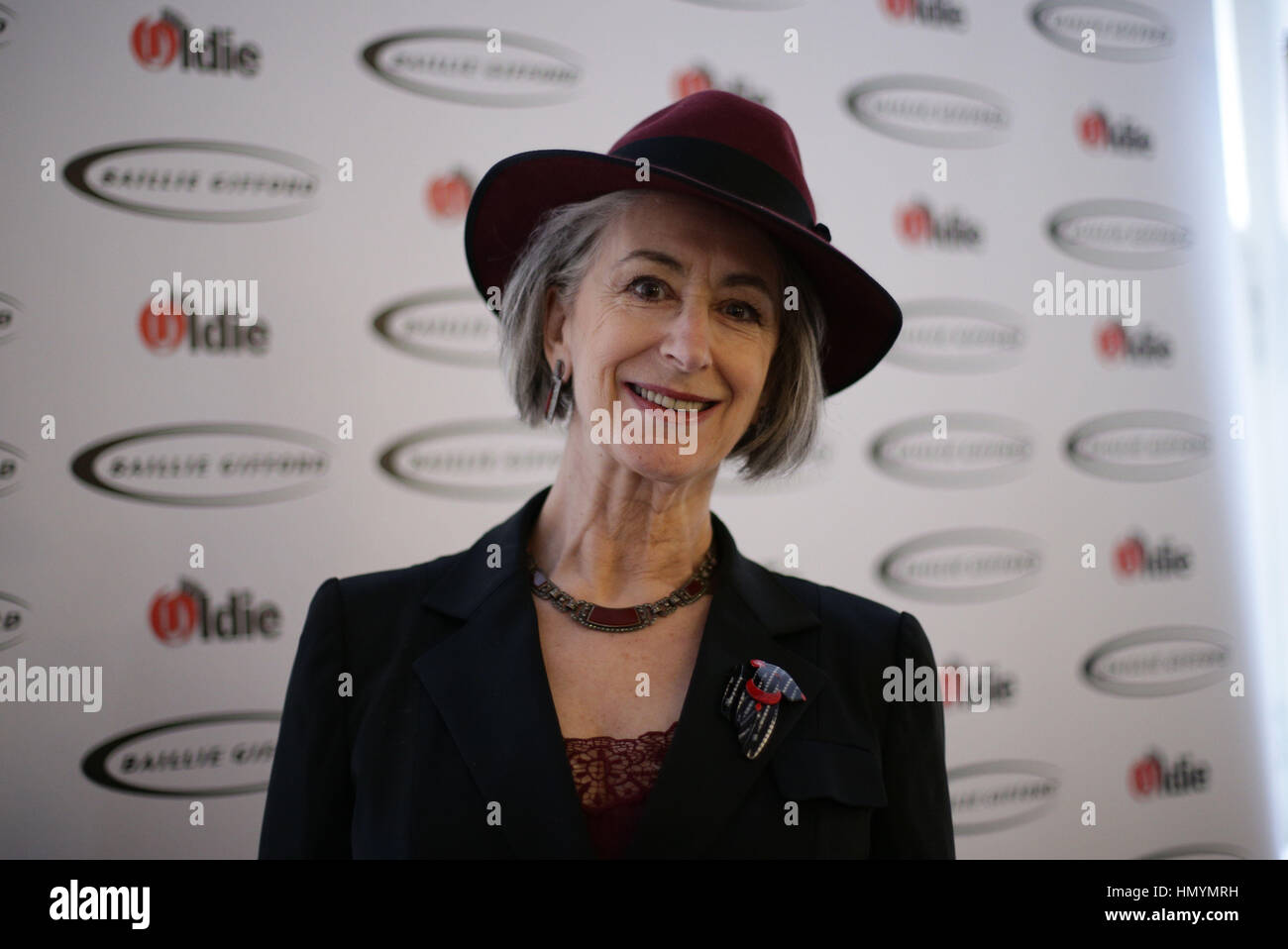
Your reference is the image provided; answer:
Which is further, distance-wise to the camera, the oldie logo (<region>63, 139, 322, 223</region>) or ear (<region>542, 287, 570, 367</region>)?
the oldie logo (<region>63, 139, 322, 223</region>)

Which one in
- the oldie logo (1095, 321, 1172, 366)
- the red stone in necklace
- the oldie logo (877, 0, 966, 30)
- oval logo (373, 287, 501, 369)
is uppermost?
the oldie logo (877, 0, 966, 30)

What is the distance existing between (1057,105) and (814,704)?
191 centimetres

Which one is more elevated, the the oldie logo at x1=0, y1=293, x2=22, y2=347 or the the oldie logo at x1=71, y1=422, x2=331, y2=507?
the the oldie logo at x1=0, y1=293, x2=22, y2=347

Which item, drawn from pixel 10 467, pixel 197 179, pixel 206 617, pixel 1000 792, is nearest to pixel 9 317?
pixel 10 467

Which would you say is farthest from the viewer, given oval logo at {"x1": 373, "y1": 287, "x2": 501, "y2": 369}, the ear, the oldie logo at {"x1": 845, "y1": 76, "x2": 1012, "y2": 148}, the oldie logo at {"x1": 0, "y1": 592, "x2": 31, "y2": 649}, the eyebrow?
the oldie logo at {"x1": 845, "y1": 76, "x2": 1012, "y2": 148}

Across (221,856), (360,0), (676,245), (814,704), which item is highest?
(360,0)

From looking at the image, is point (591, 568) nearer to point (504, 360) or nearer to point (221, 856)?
point (504, 360)

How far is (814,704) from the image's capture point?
1.14 meters

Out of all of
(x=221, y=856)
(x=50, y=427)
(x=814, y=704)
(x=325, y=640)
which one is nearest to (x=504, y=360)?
(x=325, y=640)

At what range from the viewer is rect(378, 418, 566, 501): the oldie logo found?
71.6 inches

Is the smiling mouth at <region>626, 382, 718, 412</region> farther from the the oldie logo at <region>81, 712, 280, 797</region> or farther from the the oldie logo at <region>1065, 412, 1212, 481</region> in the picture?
the the oldie logo at <region>1065, 412, 1212, 481</region>

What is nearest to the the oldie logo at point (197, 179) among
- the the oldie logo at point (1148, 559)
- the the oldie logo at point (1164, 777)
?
the the oldie logo at point (1148, 559)

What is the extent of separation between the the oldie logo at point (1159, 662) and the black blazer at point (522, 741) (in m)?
1.36

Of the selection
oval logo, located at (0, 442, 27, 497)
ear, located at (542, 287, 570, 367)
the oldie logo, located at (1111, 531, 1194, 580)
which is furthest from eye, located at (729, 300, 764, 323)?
the oldie logo, located at (1111, 531, 1194, 580)
